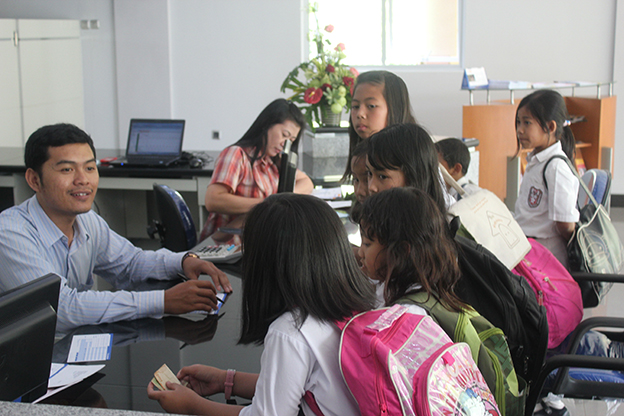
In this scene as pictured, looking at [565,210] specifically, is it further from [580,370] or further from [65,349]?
[65,349]

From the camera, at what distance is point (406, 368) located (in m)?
0.88

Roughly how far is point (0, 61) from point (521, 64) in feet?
18.3

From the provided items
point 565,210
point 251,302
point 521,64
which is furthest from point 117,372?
point 521,64

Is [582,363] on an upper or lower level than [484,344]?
lower

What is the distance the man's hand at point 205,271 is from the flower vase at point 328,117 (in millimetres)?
2046

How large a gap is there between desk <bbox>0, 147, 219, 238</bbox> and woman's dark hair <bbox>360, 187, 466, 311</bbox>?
2631 mm

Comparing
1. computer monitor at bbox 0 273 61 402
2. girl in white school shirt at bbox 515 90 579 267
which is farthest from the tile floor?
computer monitor at bbox 0 273 61 402

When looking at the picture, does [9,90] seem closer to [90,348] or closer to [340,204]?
[340,204]

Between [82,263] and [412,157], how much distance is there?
100 centimetres

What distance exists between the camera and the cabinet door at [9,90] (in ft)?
20.2

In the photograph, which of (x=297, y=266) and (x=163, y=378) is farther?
(x=163, y=378)

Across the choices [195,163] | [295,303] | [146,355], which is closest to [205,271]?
[146,355]

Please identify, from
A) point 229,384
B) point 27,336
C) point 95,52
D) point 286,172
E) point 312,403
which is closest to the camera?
point 27,336

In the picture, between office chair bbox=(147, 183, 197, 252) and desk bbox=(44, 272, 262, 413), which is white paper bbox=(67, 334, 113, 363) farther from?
office chair bbox=(147, 183, 197, 252)
